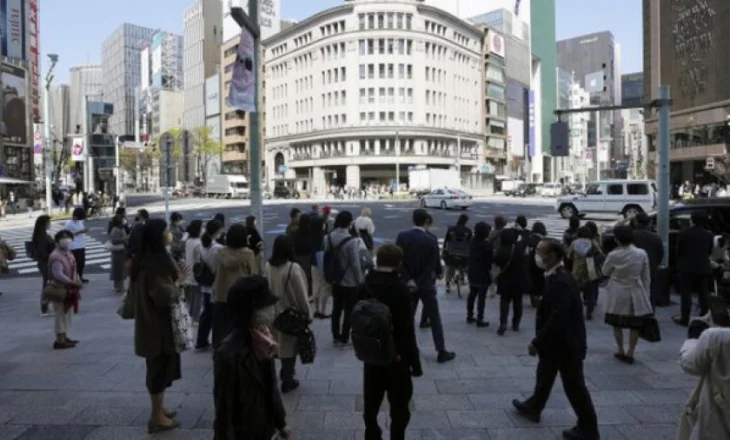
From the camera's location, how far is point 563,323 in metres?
4.86

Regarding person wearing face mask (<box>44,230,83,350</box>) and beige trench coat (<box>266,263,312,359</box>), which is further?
person wearing face mask (<box>44,230,83,350</box>)

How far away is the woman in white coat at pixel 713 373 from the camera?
11.3ft

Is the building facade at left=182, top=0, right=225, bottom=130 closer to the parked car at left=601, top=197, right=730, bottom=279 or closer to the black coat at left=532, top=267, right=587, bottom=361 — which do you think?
the parked car at left=601, top=197, right=730, bottom=279

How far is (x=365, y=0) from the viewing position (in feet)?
282

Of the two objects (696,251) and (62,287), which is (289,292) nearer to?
(62,287)

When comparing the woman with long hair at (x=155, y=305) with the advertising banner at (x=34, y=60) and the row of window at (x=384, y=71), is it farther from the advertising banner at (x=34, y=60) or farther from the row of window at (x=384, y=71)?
the row of window at (x=384, y=71)

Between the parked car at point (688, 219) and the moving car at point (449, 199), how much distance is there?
25.5 meters

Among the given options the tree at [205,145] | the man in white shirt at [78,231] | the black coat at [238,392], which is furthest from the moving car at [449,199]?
the tree at [205,145]

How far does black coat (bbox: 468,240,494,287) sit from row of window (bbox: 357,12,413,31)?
267 ft

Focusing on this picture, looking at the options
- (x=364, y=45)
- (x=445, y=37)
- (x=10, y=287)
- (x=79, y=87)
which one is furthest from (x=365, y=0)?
(x=79, y=87)

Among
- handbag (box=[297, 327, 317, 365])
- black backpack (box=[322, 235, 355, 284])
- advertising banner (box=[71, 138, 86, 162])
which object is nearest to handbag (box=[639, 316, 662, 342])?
black backpack (box=[322, 235, 355, 284])

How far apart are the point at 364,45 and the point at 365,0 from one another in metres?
6.35

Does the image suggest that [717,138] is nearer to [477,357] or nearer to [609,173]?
[477,357]

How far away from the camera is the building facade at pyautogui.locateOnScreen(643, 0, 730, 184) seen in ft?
184
